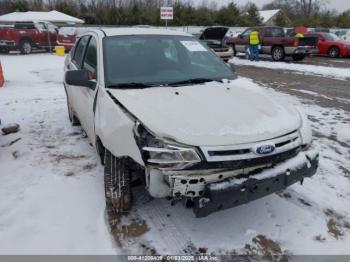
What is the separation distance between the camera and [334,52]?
19.2 meters

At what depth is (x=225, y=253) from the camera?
2785 millimetres

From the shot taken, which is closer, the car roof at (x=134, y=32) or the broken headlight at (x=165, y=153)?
the broken headlight at (x=165, y=153)

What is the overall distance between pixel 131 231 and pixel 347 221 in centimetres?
204

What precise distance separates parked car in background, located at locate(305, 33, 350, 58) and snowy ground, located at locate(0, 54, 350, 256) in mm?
15957

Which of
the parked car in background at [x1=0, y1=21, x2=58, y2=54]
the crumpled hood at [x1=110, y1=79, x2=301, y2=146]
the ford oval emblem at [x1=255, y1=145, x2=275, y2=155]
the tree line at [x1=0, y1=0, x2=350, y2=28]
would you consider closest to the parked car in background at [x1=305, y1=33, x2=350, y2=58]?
the parked car in background at [x1=0, y1=21, x2=58, y2=54]

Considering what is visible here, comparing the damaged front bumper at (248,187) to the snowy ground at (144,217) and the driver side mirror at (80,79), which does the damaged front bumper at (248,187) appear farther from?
the driver side mirror at (80,79)

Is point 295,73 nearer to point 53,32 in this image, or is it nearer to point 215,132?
point 215,132

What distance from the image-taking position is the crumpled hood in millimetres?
2650

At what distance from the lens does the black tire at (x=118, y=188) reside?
3127 mm

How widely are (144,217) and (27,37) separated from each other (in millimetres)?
18869

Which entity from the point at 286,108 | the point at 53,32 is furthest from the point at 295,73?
the point at 53,32

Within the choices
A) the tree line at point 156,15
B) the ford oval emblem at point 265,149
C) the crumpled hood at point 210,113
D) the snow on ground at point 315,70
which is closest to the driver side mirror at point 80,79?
the crumpled hood at point 210,113

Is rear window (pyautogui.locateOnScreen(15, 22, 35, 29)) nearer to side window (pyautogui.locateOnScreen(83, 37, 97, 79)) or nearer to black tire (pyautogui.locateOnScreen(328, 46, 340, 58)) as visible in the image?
black tire (pyautogui.locateOnScreen(328, 46, 340, 58))

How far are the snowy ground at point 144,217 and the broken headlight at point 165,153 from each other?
2.52 feet
